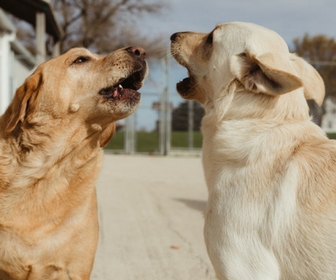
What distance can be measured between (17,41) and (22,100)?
29.7 ft

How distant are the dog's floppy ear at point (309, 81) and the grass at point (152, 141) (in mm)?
16125

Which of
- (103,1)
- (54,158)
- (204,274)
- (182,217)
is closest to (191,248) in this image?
(204,274)

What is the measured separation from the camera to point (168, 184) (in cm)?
976

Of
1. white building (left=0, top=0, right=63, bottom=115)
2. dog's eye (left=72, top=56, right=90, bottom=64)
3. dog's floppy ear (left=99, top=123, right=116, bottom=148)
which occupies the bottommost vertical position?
dog's floppy ear (left=99, top=123, right=116, bottom=148)

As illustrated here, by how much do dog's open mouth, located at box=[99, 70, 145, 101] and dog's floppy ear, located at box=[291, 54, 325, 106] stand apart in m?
1.11

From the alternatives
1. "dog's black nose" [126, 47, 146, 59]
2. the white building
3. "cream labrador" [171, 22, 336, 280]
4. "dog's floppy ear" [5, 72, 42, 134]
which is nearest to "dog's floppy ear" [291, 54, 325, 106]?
"cream labrador" [171, 22, 336, 280]

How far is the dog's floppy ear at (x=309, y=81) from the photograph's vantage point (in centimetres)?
309

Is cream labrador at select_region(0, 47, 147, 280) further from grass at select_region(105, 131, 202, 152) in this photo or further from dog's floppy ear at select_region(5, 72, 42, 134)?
grass at select_region(105, 131, 202, 152)

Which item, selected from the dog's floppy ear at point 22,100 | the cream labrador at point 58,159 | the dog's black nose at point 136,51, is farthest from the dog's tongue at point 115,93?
the dog's floppy ear at point 22,100

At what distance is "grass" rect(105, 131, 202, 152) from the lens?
63.8ft

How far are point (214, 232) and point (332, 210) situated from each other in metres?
0.62

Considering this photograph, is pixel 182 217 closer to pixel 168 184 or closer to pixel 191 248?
pixel 191 248

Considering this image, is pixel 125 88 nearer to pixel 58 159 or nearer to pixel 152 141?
pixel 58 159

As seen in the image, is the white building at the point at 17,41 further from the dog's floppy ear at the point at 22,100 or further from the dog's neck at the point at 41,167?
the dog's neck at the point at 41,167
